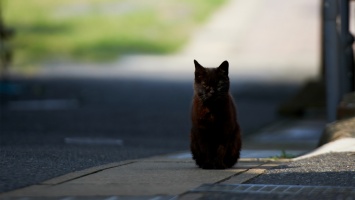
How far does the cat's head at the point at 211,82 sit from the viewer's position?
12.8 metres

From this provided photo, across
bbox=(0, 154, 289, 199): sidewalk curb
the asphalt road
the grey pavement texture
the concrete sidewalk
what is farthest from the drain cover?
the asphalt road

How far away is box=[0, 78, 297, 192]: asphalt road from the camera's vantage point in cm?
1400

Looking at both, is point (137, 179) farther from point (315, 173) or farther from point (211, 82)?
point (315, 173)

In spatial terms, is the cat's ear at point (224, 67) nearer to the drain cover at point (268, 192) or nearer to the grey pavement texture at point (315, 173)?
the grey pavement texture at point (315, 173)

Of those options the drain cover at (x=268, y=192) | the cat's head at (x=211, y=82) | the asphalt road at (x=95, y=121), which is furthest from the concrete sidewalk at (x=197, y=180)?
the cat's head at (x=211, y=82)

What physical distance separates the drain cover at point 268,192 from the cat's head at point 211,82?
5.69 feet

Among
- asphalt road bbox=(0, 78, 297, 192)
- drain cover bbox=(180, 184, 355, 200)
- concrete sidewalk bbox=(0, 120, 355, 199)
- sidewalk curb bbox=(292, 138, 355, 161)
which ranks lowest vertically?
drain cover bbox=(180, 184, 355, 200)

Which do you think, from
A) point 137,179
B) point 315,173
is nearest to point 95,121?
point 315,173

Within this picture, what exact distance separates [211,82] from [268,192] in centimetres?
237

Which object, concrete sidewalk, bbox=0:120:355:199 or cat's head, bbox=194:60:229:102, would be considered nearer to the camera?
concrete sidewalk, bbox=0:120:355:199

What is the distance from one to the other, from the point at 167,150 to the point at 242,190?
8438 mm

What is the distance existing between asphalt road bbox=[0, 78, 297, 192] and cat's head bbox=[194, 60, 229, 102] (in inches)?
69.0

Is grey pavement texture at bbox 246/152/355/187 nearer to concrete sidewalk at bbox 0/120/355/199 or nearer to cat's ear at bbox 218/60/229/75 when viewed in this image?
concrete sidewalk at bbox 0/120/355/199

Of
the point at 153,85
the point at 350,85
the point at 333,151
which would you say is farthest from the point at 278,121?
the point at 153,85
